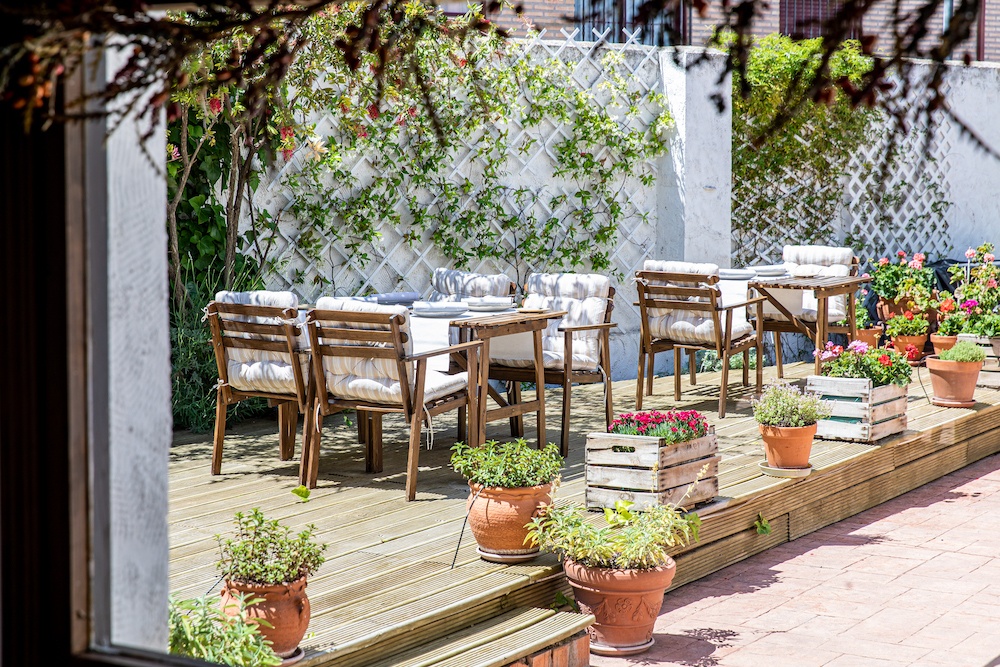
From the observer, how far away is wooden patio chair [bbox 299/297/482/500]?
390cm

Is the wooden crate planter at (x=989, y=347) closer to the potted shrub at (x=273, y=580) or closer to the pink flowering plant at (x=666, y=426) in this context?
the pink flowering plant at (x=666, y=426)

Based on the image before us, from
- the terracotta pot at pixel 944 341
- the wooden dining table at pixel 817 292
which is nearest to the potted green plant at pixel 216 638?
the wooden dining table at pixel 817 292

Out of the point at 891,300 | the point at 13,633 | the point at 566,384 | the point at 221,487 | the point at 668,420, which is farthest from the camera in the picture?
the point at 891,300

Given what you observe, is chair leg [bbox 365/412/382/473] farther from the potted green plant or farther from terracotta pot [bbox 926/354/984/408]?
terracotta pot [bbox 926/354/984/408]

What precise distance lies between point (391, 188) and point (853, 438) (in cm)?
273

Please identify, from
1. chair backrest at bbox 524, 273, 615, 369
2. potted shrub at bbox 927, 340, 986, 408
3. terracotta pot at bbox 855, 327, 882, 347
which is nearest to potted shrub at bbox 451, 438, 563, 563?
chair backrest at bbox 524, 273, 615, 369

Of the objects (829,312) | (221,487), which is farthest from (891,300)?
(221,487)

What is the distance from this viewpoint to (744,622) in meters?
3.64

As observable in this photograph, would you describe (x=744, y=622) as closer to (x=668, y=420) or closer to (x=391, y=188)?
(x=668, y=420)

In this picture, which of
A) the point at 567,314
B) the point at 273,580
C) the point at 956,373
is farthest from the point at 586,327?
the point at 273,580

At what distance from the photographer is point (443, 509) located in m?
3.98

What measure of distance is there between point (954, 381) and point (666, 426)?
2850 mm

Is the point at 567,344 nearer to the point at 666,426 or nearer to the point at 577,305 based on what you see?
the point at 577,305

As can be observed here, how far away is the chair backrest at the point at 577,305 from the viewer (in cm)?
499
